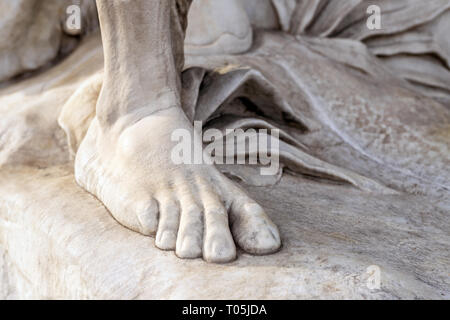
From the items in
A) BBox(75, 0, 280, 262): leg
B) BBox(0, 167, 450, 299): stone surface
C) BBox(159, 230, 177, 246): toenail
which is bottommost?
BBox(0, 167, 450, 299): stone surface

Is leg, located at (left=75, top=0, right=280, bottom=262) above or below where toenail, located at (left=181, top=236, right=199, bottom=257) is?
above

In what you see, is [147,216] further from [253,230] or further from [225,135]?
[225,135]

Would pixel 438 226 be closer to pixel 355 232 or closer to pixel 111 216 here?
pixel 355 232

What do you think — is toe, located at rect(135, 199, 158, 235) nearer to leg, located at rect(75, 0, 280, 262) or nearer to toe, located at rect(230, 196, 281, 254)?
leg, located at rect(75, 0, 280, 262)

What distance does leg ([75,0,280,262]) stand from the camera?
90 centimetres

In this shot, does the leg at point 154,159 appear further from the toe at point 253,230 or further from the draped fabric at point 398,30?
the draped fabric at point 398,30

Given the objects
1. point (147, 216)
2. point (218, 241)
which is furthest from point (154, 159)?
point (218, 241)

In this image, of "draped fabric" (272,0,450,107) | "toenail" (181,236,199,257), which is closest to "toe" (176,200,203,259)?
"toenail" (181,236,199,257)

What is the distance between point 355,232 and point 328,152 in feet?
1.54

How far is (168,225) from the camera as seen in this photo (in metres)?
0.92

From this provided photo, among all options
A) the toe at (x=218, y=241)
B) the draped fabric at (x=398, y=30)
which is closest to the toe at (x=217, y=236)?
the toe at (x=218, y=241)

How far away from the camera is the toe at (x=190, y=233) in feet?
2.86

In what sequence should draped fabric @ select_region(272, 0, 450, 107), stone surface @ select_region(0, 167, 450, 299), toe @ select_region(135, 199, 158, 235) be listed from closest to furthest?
stone surface @ select_region(0, 167, 450, 299) < toe @ select_region(135, 199, 158, 235) < draped fabric @ select_region(272, 0, 450, 107)

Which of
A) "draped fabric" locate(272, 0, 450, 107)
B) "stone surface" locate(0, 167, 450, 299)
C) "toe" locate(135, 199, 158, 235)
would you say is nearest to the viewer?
"stone surface" locate(0, 167, 450, 299)
